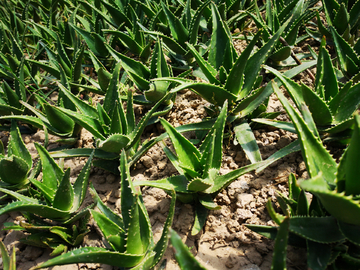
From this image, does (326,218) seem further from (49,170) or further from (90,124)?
(49,170)

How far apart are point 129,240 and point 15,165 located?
102 centimetres

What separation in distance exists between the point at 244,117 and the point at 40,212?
1389 mm

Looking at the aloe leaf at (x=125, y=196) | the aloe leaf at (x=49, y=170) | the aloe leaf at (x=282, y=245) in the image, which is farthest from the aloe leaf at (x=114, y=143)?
the aloe leaf at (x=282, y=245)

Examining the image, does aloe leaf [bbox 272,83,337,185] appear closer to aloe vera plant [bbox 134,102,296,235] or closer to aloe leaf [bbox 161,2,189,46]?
aloe vera plant [bbox 134,102,296,235]

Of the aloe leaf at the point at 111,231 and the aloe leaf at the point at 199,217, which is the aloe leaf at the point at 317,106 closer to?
the aloe leaf at the point at 199,217

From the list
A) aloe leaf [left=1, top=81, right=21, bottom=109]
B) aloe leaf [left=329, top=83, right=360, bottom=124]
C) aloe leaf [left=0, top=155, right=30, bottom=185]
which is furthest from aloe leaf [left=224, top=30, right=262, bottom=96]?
aloe leaf [left=1, top=81, right=21, bottom=109]

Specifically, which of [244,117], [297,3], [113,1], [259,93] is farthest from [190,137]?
[113,1]

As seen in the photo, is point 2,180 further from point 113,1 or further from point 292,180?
point 113,1

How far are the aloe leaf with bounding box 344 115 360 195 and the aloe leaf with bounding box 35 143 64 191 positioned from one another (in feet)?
5.04

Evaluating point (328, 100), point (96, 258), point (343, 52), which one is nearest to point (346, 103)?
point (328, 100)

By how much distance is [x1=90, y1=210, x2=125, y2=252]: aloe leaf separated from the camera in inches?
50.8

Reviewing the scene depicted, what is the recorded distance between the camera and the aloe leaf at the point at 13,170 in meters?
1.74

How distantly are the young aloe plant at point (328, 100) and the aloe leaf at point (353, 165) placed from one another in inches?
21.2

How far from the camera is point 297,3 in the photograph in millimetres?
2150
